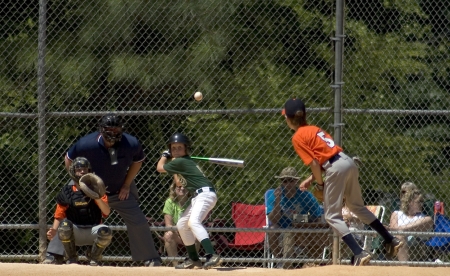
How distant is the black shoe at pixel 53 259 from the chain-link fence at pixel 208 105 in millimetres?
698

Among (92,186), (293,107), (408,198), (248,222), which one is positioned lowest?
(248,222)

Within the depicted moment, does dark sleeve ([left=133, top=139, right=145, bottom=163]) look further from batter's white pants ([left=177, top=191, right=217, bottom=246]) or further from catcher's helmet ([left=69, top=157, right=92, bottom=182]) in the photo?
batter's white pants ([left=177, top=191, right=217, bottom=246])

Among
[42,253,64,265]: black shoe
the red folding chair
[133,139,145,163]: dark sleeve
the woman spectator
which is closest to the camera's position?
[42,253,64,265]: black shoe

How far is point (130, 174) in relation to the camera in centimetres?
803

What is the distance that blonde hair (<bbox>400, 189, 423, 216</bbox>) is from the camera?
28.5ft

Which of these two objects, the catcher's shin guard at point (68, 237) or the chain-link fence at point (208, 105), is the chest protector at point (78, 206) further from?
the chain-link fence at point (208, 105)

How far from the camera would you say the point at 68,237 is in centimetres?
743

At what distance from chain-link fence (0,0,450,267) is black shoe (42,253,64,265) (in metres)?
0.70

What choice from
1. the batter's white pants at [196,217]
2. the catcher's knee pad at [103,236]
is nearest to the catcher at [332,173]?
the batter's white pants at [196,217]

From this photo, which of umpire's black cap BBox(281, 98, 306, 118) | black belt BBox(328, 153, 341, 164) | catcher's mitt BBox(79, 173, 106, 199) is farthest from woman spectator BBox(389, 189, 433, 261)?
catcher's mitt BBox(79, 173, 106, 199)

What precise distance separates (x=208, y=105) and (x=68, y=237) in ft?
9.80

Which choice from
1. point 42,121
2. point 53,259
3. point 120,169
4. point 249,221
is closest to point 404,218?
point 249,221

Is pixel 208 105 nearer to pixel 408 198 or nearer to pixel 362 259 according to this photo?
pixel 408 198

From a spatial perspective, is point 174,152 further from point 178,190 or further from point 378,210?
point 378,210
